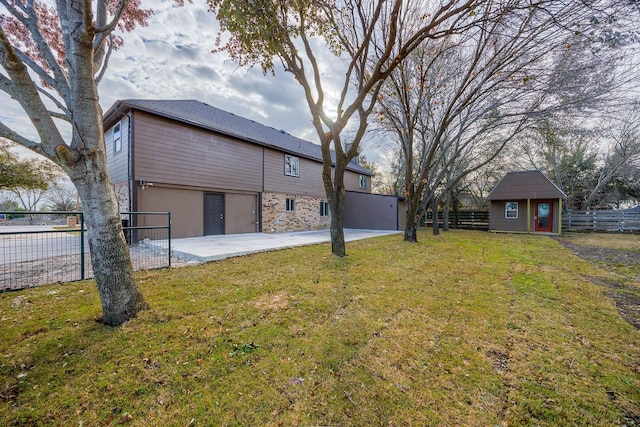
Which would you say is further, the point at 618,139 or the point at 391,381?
the point at 618,139

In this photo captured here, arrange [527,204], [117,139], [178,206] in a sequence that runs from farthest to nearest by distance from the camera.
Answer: [527,204] < [178,206] < [117,139]

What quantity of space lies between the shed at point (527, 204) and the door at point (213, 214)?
53.8 ft

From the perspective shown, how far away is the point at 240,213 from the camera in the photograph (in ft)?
38.1

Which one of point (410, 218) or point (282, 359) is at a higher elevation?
point (410, 218)

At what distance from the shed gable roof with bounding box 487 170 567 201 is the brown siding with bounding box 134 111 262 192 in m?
15.0

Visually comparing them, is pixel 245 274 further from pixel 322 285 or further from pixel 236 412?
pixel 236 412

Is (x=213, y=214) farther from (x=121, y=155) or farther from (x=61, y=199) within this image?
(x=61, y=199)

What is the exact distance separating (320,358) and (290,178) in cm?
1222

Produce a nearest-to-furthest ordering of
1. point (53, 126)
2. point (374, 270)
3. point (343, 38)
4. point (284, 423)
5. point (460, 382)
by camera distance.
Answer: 1. point (284, 423)
2. point (460, 382)
3. point (53, 126)
4. point (374, 270)
5. point (343, 38)

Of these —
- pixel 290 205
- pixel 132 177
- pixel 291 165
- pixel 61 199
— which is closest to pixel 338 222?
pixel 132 177

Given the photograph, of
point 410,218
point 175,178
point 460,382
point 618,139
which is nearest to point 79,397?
point 460,382

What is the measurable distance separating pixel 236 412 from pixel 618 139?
24029 mm

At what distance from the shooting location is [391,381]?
200 cm

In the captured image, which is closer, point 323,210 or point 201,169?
point 201,169
